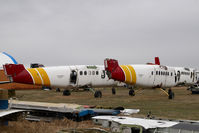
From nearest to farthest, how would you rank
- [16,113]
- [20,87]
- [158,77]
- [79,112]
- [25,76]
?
[16,113] < [79,112] < [25,76] < [158,77] < [20,87]

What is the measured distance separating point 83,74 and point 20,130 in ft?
48.8

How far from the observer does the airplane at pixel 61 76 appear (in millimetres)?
19062

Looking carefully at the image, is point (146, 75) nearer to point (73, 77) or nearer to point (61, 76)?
point (73, 77)

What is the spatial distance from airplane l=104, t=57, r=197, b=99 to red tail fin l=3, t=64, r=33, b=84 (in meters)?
6.83

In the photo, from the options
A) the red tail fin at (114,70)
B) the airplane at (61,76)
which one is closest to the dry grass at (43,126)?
the airplane at (61,76)

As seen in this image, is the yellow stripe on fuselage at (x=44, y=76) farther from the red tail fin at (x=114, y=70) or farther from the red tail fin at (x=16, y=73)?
the red tail fin at (x=114, y=70)

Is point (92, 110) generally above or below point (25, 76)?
below

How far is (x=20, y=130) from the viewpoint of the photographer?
862cm

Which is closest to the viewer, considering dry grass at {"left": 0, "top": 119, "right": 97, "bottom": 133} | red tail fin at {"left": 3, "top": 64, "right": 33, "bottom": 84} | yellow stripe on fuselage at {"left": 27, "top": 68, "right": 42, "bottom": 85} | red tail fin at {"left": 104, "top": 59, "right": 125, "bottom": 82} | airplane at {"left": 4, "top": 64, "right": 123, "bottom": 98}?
dry grass at {"left": 0, "top": 119, "right": 97, "bottom": 133}

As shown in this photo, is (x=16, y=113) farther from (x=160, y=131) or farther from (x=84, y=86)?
(x=84, y=86)

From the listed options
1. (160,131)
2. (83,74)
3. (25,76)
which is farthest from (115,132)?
(83,74)

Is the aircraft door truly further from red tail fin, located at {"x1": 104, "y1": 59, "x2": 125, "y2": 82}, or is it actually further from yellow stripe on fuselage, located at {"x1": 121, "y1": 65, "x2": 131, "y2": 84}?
yellow stripe on fuselage, located at {"x1": 121, "y1": 65, "x2": 131, "y2": 84}

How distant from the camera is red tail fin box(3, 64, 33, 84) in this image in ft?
62.1

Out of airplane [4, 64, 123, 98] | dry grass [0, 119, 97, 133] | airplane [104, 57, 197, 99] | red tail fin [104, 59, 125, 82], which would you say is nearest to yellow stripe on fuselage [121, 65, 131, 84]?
airplane [104, 57, 197, 99]
